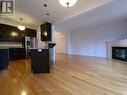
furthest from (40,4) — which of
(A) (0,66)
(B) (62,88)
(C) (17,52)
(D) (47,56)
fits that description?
(C) (17,52)

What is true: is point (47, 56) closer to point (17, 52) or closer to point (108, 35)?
point (17, 52)

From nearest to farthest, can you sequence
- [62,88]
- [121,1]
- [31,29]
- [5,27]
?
[62,88]
[121,1]
[5,27]
[31,29]

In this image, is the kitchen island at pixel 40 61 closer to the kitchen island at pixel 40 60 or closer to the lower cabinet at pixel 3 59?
the kitchen island at pixel 40 60

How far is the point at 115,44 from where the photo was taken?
22.7 feet

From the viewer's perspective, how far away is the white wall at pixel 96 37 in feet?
24.6

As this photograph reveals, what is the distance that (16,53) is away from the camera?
7.95 meters

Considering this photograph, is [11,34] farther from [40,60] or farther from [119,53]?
[119,53]

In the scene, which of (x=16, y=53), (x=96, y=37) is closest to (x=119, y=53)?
(x=96, y=37)

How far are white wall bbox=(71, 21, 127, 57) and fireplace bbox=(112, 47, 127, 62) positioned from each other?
3.40 feet

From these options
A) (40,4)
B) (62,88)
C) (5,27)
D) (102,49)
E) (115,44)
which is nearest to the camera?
(62,88)

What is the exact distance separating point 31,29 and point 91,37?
505 centimetres

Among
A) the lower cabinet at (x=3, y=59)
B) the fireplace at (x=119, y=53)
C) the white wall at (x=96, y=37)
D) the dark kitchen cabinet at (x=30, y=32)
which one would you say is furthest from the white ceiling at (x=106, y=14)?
the lower cabinet at (x=3, y=59)

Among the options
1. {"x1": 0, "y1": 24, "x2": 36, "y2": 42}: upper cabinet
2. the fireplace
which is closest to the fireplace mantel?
the fireplace

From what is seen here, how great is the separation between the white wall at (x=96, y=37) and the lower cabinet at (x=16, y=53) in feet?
17.1
